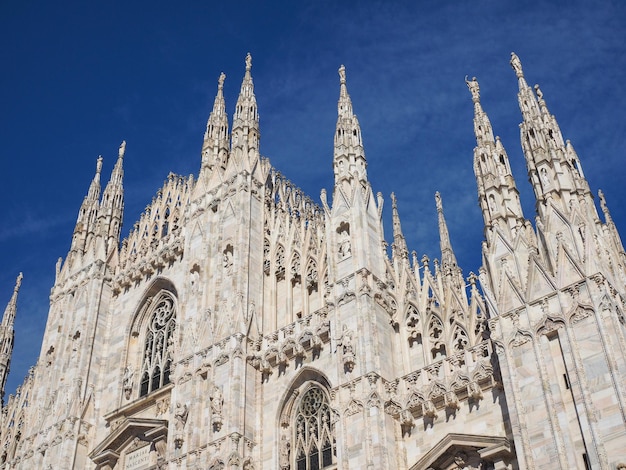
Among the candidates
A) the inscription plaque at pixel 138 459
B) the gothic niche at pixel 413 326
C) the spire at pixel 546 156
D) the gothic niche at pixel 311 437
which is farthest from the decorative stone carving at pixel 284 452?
the spire at pixel 546 156

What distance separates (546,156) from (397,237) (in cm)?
751

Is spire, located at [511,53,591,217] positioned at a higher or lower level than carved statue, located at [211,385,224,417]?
higher

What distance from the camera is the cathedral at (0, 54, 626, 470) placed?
18375 millimetres

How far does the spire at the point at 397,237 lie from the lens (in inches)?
1017

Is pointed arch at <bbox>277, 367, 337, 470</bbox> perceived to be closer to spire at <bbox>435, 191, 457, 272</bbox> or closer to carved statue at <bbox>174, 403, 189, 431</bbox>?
carved statue at <bbox>174, 403, 189, 431</bbox>

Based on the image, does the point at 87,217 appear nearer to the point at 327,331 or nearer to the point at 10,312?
the point at 10,312

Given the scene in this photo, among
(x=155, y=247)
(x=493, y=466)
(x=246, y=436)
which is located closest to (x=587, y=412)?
(x=493, y=466)

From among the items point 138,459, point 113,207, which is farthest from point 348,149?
point 113,207

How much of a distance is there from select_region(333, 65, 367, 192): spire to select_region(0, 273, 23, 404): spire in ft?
54.9

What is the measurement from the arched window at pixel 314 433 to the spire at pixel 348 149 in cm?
618

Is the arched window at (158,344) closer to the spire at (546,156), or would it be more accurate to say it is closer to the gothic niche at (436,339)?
the gothic niche at (436,339)

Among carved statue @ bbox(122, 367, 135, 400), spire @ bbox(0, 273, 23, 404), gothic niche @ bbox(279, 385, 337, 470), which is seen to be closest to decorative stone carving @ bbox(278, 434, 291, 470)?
gothic niche @ bbox(279, 385, 337, 470)

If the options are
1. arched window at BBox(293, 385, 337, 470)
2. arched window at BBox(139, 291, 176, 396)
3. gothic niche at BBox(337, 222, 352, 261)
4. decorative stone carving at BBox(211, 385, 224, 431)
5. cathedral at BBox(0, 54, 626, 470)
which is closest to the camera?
cathedral at BBox(0, 54, 626, 470)

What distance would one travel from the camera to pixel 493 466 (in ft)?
63.3
